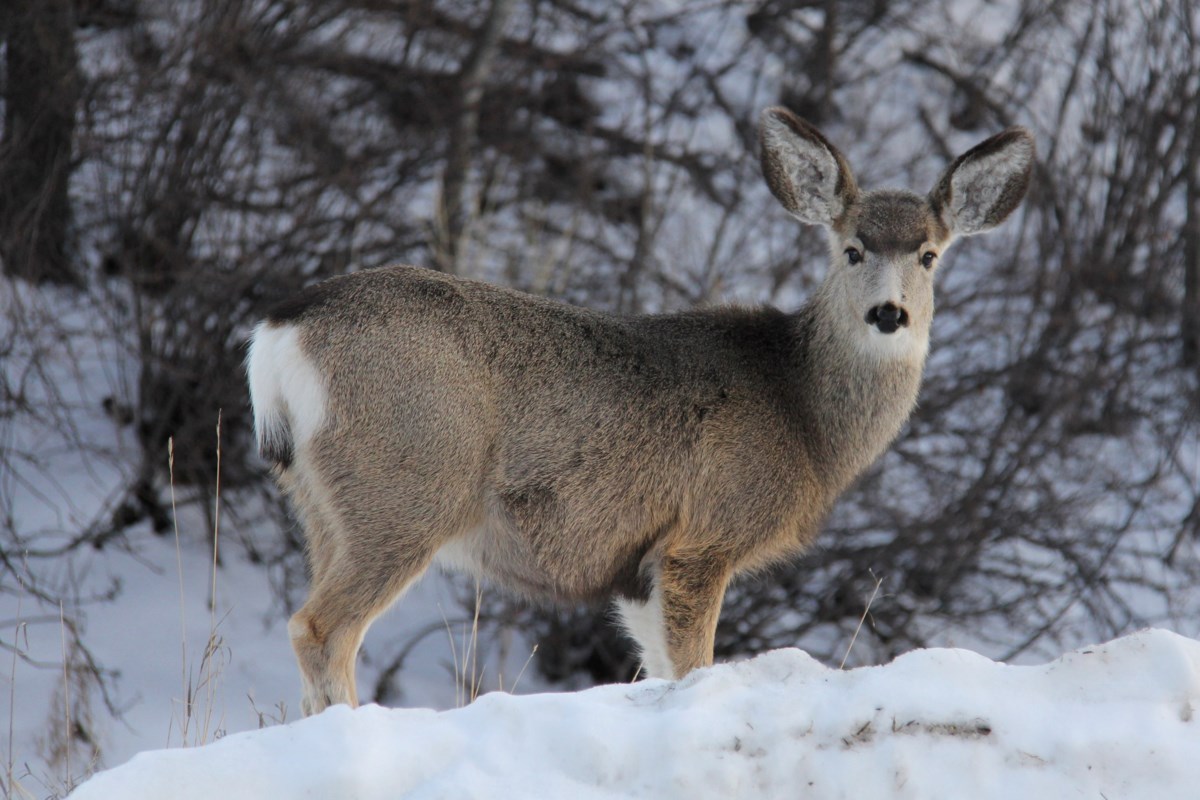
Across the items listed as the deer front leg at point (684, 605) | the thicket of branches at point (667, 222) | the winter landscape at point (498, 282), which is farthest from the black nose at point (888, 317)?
the thicket of branches at point (667, 222)

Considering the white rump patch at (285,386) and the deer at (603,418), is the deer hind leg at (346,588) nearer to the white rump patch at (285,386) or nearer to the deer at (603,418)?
the deer at (603,418)

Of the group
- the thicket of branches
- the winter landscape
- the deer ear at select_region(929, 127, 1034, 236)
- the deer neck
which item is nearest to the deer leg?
the deer neck

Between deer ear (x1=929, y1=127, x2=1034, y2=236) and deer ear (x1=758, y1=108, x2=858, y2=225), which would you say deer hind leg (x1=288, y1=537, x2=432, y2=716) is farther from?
deer ear (x1=929, y1=127, x2=1034, y2=236)

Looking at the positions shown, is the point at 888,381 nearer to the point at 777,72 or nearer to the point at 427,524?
the point at 427,524

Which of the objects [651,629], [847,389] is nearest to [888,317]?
[847,389]

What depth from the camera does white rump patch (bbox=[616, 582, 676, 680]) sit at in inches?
206

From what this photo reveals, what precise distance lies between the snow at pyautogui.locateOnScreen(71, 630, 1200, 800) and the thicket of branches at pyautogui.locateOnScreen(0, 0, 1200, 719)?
243 inches

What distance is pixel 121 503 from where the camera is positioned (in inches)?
381

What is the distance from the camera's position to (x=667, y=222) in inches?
469

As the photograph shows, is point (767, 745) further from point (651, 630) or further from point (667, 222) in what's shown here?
point (667, 222)

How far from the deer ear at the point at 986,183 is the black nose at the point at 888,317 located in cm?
73

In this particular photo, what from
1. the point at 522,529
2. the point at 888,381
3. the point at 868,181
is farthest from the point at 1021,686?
the point at 868,181

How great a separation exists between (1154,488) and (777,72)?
17.4 ft

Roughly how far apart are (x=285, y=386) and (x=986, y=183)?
3.03 metres
